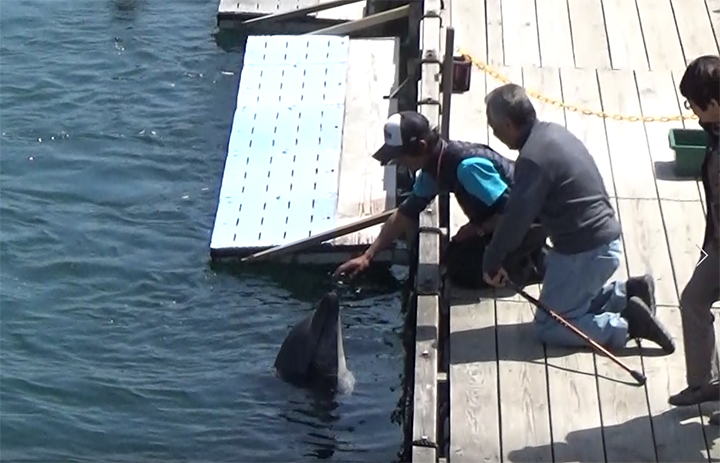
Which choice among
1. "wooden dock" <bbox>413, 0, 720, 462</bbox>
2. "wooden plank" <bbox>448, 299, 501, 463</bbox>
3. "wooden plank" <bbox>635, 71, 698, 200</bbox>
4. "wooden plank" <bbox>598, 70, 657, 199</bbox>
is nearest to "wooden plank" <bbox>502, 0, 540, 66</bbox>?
→ "wooden dock" <bbox>413, 0, 720, 462</bbox>

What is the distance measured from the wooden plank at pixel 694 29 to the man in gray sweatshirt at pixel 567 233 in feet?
13.9

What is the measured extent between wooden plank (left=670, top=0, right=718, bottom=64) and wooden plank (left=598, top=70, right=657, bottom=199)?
0.82 metres

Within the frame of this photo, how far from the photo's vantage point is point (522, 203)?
22.2 ft

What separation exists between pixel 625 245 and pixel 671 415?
1.76 metres

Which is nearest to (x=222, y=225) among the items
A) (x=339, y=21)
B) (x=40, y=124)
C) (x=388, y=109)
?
(x=388, y=109)

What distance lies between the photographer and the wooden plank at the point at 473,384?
6.82 meters

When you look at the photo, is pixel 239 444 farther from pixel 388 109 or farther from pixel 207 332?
pixel 388 109

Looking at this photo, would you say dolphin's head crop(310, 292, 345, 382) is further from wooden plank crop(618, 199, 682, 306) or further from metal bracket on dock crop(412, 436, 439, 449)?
metal bracket on dock crop(412, 436, 439, 449)

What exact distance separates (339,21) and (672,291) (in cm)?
700

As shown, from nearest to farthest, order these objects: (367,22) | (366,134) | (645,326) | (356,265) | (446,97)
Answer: (645,326)
(356,265)
(446,97)
(366,134)
(367,22)

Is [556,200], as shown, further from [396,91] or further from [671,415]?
[396,91]

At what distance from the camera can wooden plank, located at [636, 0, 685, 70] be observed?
11.0 meters

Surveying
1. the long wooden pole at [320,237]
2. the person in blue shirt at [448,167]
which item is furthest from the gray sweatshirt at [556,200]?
the long wooden pole at [320,237]

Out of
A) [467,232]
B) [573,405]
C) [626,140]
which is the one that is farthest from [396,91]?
[573,405]
